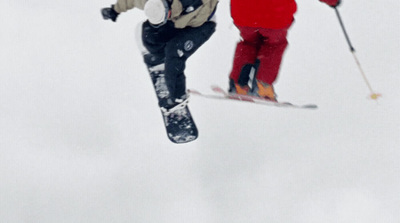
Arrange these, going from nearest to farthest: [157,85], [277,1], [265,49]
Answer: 1. [277,1]
2. [265,49]
3. [157,85]

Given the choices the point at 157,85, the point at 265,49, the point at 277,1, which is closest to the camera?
the point at 277,1

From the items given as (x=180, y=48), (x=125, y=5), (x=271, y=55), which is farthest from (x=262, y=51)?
(x=125, y=5)

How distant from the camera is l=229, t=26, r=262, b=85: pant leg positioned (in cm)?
561

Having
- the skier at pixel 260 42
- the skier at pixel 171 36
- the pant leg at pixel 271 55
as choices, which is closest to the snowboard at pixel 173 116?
the skier at pixel 171 36

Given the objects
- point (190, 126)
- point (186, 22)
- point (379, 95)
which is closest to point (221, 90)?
point (190, 126)

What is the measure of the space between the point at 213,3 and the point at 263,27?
22.3 inches

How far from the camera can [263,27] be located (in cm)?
541

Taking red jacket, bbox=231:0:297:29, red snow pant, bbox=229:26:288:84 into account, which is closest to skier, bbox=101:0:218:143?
red jacket, bbox=231:0:297:29

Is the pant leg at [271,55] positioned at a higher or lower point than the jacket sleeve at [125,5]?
lower

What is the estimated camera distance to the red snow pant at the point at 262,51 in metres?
5.50

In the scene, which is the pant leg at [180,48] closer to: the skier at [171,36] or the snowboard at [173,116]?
the skier at [171,36]

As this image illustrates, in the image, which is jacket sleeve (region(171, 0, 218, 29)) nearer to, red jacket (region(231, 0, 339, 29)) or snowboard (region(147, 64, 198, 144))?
red jacket (region(231, 0, 339, 29))

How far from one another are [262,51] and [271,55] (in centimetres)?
13

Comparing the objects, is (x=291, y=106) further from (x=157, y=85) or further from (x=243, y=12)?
(x=157, y=85)
